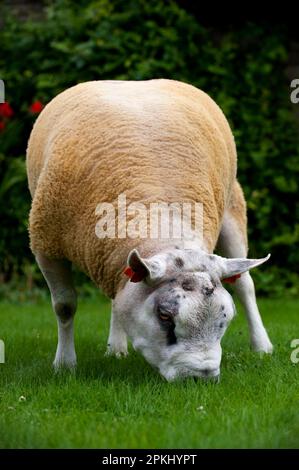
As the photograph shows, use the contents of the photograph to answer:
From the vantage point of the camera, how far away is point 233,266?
446 cm

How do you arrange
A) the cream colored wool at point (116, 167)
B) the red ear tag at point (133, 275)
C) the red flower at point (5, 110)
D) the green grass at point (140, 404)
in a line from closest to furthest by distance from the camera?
1. the green grass at point (140, 404)
2. the red ear tag at point (133, 275)
3. the cream colored wool at point (116, 167)
4. the red flower at point (5, 110)

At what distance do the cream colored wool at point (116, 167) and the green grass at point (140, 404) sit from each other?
22.9 inches

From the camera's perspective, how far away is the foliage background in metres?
9.04

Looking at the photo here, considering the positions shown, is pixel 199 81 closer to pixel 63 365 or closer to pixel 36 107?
pixel 36 107

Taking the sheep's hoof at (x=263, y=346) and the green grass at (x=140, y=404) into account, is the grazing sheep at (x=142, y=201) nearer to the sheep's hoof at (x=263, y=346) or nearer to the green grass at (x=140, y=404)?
the green grass at (x=140, y=404)

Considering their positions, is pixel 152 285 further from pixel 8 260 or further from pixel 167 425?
pixel 8 260

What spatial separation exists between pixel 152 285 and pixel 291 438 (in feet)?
3.49

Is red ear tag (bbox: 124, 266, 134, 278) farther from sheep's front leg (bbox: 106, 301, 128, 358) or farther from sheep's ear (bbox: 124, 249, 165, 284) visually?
sheep's front leg (bbox: 106, 301, 128, 358)

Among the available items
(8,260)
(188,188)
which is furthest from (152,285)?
(8,260)

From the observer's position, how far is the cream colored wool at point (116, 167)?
185 inches

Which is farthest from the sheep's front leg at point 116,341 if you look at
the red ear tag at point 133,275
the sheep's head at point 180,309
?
the red ear tag at point 133,275

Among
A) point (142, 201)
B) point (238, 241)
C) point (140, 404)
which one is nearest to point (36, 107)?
point (238, 241)

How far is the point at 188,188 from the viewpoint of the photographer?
473 centimetres

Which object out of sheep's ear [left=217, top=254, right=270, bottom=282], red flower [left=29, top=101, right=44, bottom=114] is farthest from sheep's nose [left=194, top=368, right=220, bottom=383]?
red flower [left=29, top=101, right=44, bottom=114]
